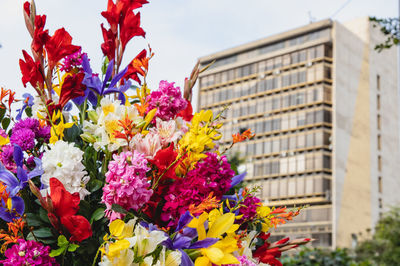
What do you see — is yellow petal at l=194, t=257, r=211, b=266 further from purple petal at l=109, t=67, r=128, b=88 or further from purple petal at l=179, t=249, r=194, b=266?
purple petal at l=109, t=67, r=128, b=88

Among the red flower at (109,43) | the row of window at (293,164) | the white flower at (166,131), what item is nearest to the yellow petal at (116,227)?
the white flower at (166,131)

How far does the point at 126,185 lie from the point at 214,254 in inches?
9.9

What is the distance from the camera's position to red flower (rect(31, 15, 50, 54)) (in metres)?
1.52

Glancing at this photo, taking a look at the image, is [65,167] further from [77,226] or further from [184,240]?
[184,240]

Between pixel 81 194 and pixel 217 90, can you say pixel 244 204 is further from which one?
pixel 217 90

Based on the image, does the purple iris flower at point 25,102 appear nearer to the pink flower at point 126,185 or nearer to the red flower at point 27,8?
the red flower at point 27,8

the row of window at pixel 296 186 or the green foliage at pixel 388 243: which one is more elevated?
the row of window at pixel 296 186

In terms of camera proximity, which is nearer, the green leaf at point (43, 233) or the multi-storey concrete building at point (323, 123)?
the green leaf at point (43, 233)

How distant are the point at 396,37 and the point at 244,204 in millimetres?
4799

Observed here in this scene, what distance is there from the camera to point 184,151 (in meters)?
1.38

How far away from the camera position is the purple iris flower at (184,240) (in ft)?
3.99

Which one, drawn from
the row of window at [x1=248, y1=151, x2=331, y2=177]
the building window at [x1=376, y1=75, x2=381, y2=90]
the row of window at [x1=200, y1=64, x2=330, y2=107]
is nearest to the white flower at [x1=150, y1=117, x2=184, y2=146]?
the row of window at [x1=248, y1=151, x2=331, y2=177]

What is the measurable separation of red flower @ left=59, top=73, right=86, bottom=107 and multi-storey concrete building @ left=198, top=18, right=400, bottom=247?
134ft

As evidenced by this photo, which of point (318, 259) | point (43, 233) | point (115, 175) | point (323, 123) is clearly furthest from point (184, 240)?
point (323, 123)
